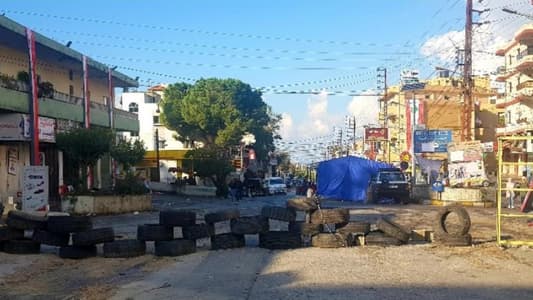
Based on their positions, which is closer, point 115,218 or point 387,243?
point 387,243

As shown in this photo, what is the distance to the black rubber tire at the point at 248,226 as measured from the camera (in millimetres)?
15453

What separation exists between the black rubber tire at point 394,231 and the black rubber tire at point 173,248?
4.68 meters

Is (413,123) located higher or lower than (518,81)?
lower

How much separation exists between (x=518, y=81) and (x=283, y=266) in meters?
60.5

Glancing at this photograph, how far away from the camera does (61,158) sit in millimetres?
40156

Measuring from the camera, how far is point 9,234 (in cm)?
1512

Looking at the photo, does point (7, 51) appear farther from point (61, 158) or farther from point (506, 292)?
point (506, 292)

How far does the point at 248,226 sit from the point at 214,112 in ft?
187

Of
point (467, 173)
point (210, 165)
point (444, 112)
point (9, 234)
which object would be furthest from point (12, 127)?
point (444, 112)

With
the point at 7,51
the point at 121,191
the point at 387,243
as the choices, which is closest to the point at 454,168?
the point at 121,191

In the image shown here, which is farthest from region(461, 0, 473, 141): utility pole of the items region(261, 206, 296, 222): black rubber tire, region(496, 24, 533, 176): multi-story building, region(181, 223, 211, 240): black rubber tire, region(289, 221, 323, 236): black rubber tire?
region(181, 223, 211, 240): black rubber tire

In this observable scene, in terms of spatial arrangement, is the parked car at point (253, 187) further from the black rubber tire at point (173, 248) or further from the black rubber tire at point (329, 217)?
the black rubber tire at point (173, 248)

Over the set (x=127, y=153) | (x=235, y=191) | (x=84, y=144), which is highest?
(x=84, y=144)

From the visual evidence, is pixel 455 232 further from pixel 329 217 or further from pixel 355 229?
pixel 329 217
